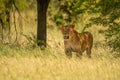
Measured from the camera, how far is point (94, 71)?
1051 centimetres

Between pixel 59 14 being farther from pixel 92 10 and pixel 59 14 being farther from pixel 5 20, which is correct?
pixel 92 10

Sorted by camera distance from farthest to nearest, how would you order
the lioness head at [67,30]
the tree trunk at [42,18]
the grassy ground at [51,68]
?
the tree trunk at [42,18]
the lioness head at [67,30]
the grassy ground at [51,68]

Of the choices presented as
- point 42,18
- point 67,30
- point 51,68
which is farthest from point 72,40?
point 42,18

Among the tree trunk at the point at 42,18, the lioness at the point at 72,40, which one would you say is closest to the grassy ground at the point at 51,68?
the lioness at the point at 72,40

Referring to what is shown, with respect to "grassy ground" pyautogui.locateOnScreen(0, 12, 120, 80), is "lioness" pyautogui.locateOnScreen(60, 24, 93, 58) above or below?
above

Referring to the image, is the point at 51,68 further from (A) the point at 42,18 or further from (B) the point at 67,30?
(A) the point at 42,18

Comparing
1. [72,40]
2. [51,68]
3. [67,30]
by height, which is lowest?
[51,68]

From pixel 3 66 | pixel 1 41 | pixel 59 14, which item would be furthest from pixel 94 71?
pixel 59 14

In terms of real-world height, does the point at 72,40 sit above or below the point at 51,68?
above

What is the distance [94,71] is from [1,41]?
660cm

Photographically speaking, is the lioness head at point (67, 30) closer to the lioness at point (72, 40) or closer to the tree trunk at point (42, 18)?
the lioness at point (72, 40)

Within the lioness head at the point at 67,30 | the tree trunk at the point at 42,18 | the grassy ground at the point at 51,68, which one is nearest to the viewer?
the grassy ground at the point at 51,68

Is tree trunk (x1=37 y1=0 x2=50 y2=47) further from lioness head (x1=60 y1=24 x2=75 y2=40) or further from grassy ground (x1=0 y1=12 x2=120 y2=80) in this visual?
lioness head (x1=60 y1=24 x2=75 y2=40)

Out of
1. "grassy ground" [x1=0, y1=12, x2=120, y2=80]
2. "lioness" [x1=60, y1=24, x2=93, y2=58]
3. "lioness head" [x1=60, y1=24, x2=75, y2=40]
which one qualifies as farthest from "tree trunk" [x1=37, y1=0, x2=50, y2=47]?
"lioness head" [x1=60, y1=24, x2=75, y2=40]
